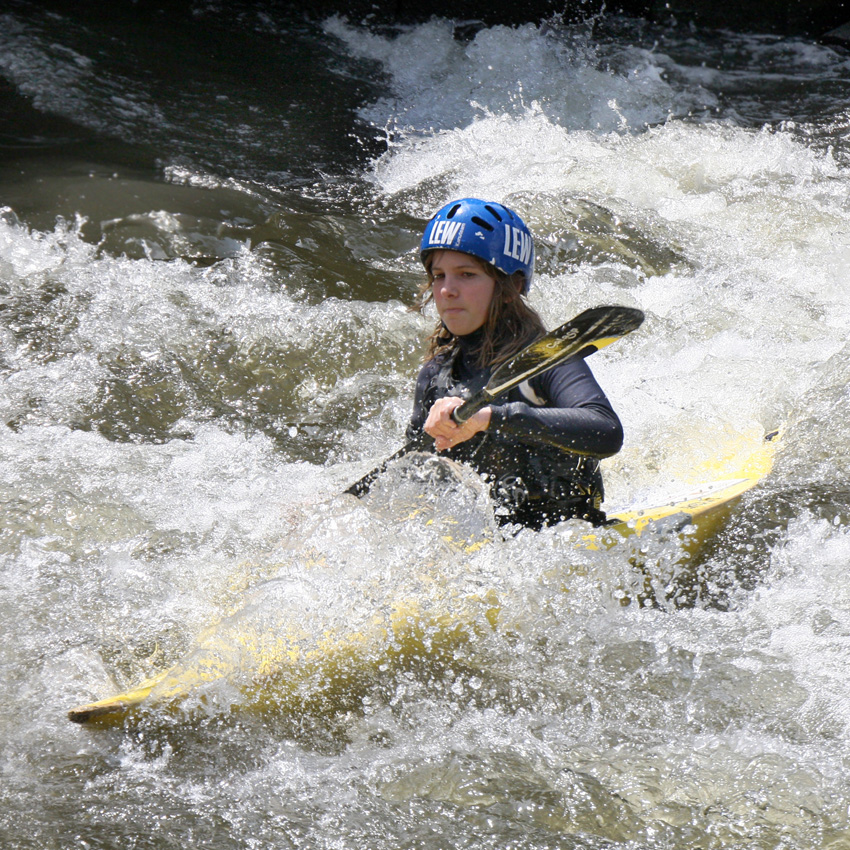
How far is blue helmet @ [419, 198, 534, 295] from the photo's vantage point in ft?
8.53

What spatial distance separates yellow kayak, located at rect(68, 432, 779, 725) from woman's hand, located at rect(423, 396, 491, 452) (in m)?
0.40

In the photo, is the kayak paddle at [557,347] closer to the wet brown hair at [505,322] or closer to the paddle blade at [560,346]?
the paddle blade at [560,346]

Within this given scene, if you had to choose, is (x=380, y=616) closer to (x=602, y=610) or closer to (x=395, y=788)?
(x=395, y=788)

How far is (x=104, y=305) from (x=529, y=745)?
3215 millimetres

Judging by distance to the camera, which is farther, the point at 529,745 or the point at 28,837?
the point at 529,745

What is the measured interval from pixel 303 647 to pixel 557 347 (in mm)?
1061

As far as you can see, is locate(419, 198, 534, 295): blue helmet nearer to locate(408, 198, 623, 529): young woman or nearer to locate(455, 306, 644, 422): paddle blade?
locate(408, 198, 623, 529): young woman

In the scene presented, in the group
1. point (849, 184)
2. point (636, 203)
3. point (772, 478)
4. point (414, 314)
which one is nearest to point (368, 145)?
point (636, 203)

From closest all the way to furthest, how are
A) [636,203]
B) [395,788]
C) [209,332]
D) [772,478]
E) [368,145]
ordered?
[395,788] < [772,478] < [209,332] < [636,203] < [368,145]

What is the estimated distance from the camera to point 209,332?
4445mm

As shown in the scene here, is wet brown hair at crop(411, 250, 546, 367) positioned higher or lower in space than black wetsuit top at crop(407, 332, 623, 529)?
higher

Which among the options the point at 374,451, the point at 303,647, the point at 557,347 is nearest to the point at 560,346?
the point at 557,347

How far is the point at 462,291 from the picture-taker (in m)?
2.65

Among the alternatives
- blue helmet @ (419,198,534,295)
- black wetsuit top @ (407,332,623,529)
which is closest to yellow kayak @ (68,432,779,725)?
black wetsuit top @ (407,332,623,529)
